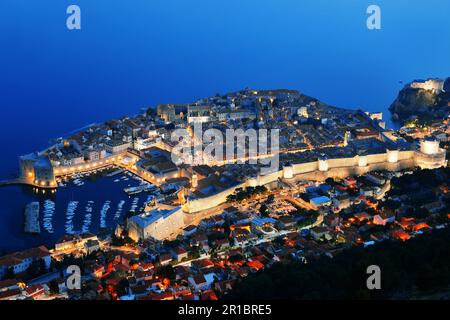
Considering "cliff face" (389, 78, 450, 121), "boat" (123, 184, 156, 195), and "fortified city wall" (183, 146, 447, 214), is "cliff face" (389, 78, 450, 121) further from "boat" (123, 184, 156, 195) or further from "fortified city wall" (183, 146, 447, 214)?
"boat" (123, 184, 156, 195)

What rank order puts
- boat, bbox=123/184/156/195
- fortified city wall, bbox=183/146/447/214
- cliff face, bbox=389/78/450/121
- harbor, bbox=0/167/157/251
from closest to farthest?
harbor, bbox=0/167/157/251 < boat, bbox=123/184/156/195 < fortified city wall, bbox=183/146/447/214 < cliff face, bbox=389/78/450/121

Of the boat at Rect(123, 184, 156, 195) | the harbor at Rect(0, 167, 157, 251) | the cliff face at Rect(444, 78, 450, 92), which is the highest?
the cliff face at Rect(444, 78, 450, 92)

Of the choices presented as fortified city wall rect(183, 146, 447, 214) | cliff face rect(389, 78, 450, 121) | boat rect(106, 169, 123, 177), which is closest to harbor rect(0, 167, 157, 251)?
boat rect(106, 169, 123, 177)

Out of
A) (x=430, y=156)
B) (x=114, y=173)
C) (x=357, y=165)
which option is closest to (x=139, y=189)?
(x=114, y=173)

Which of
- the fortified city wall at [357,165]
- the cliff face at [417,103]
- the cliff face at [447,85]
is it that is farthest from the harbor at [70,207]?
the cliff face at [447,85]

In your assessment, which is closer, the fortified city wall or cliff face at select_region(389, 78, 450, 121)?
the fortified city wall

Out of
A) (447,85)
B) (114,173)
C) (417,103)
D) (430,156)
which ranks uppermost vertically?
(447,85)

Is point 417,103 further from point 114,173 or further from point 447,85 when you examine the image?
point 114,173

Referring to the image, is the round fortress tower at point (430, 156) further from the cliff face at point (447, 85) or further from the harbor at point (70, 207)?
the cliff face at point (447, 85)

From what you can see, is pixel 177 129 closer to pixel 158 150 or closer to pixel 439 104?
pixel 158 150
